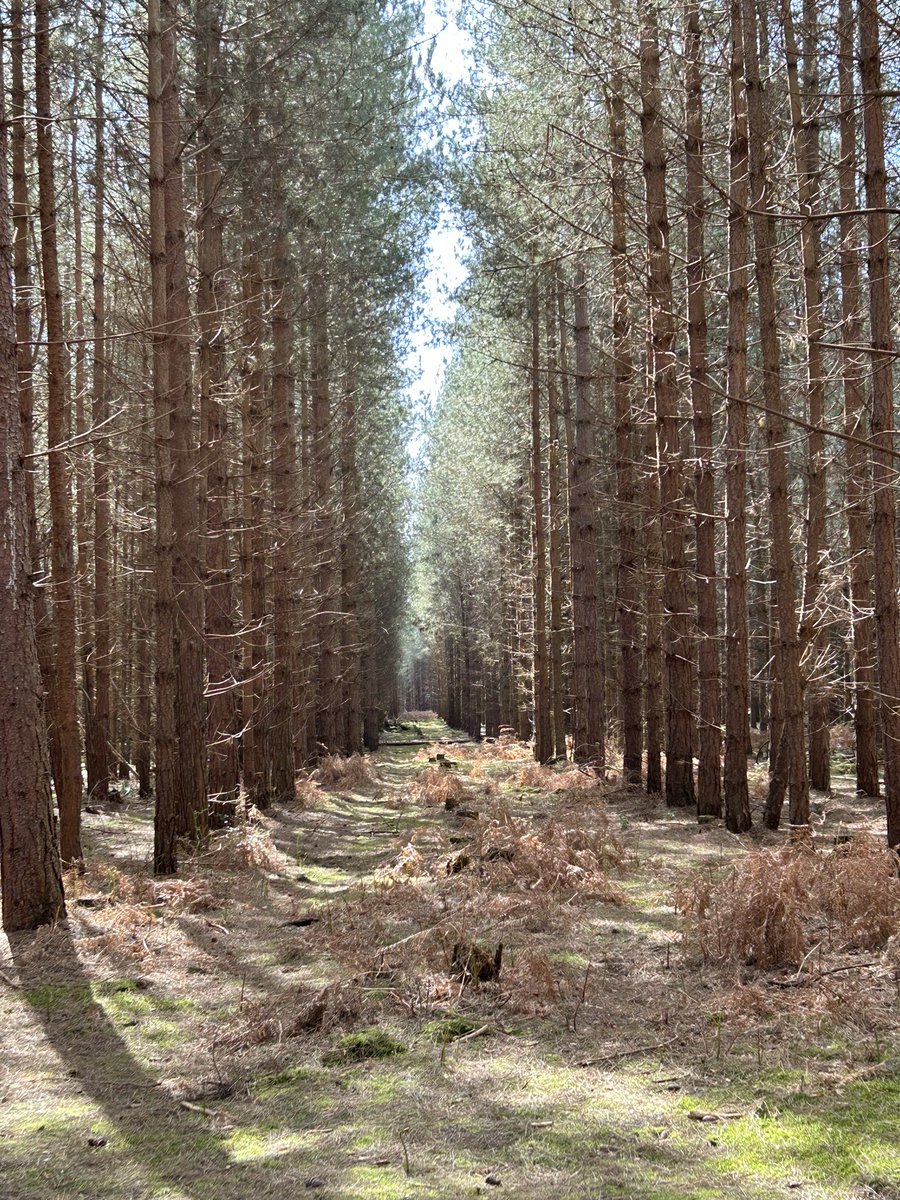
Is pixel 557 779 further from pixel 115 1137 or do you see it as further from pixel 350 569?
pixel 115 1137

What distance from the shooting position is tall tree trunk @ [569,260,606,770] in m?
16.0

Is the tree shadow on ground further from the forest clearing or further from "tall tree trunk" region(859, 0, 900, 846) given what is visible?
"tall tree trunk" region(859, 0, 900, 846)

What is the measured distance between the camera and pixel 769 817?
9.70 metres

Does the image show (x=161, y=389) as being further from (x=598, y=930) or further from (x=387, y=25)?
(x=387, y=25)

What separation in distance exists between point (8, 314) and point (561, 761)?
14.2 m

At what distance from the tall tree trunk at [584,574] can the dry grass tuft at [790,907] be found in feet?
31.6

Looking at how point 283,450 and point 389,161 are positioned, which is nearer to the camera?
point 283,450

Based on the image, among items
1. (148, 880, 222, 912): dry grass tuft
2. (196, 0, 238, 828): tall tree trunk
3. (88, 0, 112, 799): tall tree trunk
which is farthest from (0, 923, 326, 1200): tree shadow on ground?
(88, 0, 112, 799): tall tree trunk

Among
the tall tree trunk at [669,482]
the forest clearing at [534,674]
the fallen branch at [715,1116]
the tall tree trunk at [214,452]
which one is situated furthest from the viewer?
the tall tree trunk at [669,482]

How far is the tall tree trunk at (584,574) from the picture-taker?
15969 mm

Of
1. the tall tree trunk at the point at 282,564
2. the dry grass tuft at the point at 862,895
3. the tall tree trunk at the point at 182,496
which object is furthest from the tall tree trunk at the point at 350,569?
the dry grass tuft at the point at 862,895

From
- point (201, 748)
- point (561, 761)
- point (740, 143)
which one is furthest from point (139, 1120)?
point (561, 761)

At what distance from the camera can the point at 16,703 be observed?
6227 mm

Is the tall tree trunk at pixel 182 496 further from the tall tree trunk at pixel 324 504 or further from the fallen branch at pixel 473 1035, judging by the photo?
the fallen branch at pixel 473 1035
